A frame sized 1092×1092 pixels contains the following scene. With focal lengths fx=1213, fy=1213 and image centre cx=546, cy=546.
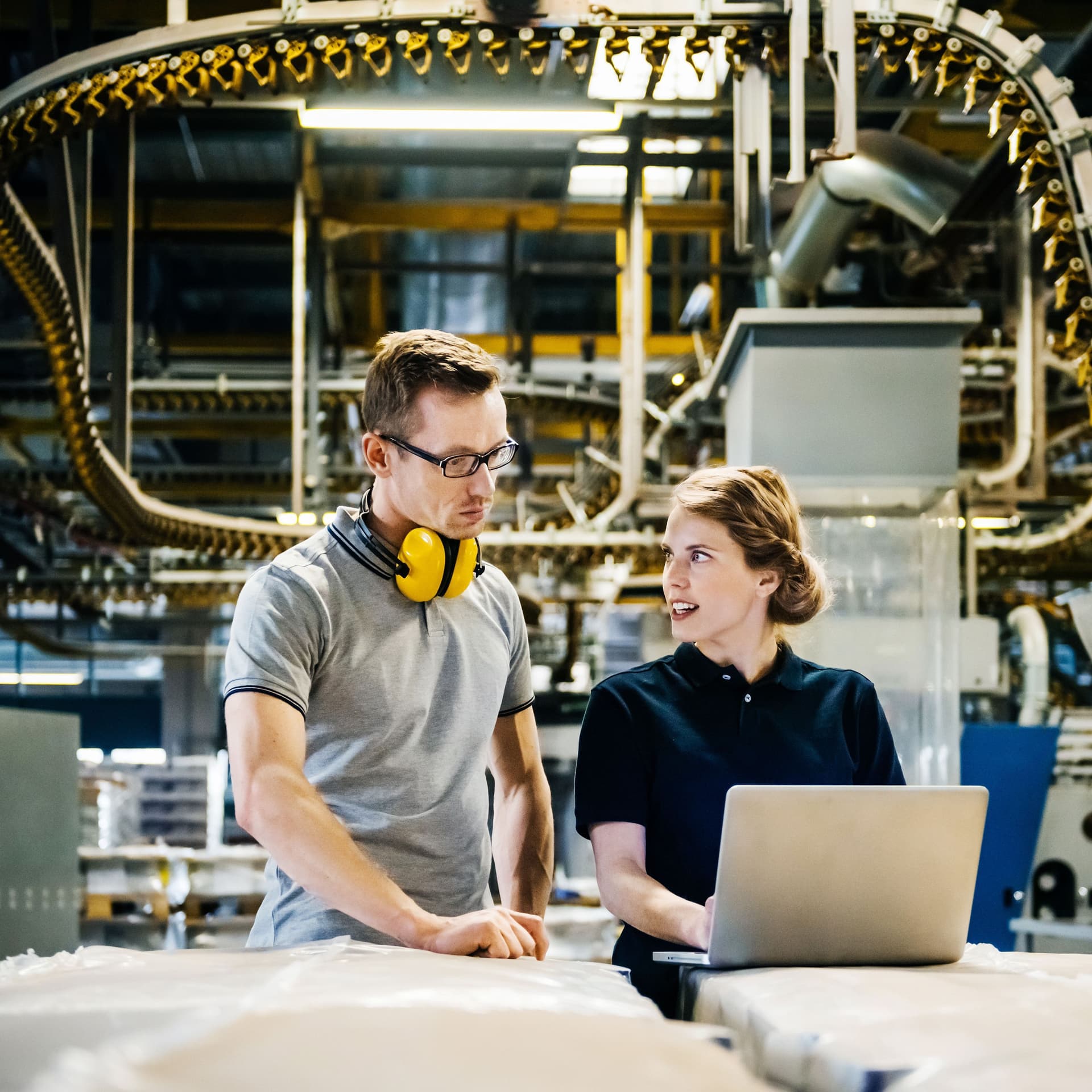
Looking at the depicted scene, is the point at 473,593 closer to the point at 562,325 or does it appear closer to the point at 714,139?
the point at 714,139

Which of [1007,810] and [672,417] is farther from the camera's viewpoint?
[672,417]

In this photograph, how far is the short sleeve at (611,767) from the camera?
5.67 feet

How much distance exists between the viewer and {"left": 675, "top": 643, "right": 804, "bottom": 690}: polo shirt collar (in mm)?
1826

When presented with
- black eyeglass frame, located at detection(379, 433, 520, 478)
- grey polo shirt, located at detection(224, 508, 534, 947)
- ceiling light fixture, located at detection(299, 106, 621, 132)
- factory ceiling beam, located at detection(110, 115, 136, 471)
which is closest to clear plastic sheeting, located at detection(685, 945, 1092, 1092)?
grey polo shirt, located at detection(224, 508, 534, 947)

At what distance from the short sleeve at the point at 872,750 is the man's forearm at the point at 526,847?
0.49 m

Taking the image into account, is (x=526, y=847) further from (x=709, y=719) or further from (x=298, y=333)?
(x=298, y=333)

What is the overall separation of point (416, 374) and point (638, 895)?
2.59 feet

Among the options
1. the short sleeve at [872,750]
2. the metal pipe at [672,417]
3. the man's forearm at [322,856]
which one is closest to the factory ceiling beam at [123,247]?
the metal pipe at [672,417]

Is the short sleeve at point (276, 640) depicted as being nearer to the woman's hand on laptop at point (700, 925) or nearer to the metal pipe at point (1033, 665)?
the woman's hand on laptop at point (700, 925)

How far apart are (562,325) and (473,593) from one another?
25.0 ft

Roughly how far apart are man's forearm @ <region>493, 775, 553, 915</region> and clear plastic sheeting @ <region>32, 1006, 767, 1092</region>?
1014 mm

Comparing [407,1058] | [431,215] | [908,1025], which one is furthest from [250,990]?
[431,215]

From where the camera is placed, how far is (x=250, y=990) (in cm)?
108

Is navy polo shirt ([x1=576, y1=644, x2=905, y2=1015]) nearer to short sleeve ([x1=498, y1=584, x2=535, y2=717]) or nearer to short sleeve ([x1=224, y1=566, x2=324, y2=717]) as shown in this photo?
short sleeve ([x1=498, y1=584, x2=535, y2=717])
